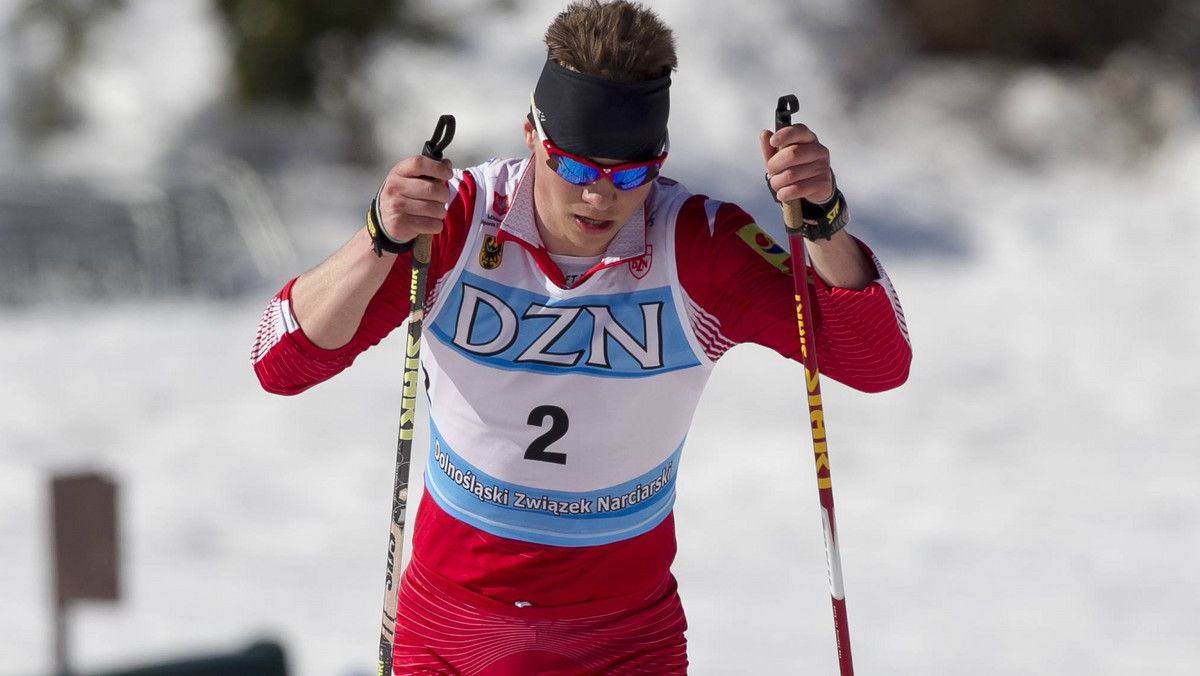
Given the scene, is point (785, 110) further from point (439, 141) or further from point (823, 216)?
point (439, 141)

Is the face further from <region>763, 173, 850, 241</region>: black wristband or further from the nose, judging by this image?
<region>763, 173, 850, 241</region>: black wristband

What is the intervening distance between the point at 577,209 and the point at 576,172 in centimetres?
8

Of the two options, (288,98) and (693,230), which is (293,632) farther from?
(288,98)

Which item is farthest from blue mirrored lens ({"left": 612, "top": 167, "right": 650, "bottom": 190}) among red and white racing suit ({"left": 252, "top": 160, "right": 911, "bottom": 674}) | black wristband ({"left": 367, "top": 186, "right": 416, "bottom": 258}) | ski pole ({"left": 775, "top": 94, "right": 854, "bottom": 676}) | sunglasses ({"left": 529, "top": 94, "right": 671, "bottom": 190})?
black wristband ({"left": 367, "top": 186, "right": 416, "bottom": 258})

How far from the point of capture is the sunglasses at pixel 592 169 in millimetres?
2518

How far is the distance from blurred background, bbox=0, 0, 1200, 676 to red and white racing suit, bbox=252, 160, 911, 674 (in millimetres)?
2545

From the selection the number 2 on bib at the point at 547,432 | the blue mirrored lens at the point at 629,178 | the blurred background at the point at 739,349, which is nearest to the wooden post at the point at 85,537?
the blurred background at the point at 739,349

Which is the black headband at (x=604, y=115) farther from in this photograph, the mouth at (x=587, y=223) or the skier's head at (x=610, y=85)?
the mouth at (x=587, y=223)

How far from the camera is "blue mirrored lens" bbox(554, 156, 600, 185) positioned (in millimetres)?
2518

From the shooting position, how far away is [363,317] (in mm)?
2682

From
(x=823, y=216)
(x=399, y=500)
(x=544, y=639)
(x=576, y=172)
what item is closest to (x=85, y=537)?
A: (x=399, y=500)

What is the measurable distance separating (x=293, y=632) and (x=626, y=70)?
5.84 meters

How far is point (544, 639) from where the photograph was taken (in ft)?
9.19

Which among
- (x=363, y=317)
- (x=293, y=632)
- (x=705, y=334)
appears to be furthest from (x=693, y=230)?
(x=293, y=632)
